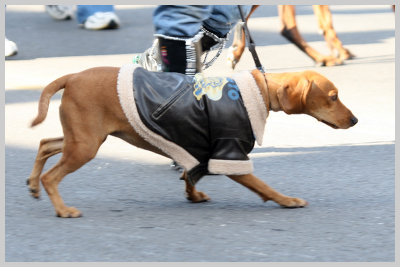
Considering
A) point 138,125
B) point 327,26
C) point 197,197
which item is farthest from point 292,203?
point 327,26

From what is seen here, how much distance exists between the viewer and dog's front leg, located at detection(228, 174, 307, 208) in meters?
4.70

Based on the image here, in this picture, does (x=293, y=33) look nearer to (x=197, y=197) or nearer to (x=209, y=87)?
(x=197, y=197)

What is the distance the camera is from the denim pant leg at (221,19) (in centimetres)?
588

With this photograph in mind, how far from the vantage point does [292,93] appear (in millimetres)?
4695

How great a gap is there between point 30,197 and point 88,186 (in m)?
0.44

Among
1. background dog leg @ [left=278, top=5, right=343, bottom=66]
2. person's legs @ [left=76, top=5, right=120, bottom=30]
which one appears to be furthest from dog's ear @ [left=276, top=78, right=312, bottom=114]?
person's legs @ [left=76, top=5, right=120, bottom=30]

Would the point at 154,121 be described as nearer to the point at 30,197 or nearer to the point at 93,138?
the point at 93,138

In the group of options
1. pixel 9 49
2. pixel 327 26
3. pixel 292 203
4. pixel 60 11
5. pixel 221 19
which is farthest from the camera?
pixel 60 11

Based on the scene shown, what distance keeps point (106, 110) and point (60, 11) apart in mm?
8555

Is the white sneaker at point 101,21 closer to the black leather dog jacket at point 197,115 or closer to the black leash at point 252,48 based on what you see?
the black leash at point 252,48

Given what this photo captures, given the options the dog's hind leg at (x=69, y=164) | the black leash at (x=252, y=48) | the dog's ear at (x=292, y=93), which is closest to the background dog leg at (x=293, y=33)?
the black leash at (x=252, y=48)

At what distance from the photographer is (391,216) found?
471 centimetres

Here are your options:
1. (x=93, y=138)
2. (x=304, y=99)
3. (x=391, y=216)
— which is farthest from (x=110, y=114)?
(x=391, y=216)

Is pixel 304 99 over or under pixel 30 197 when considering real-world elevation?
over
